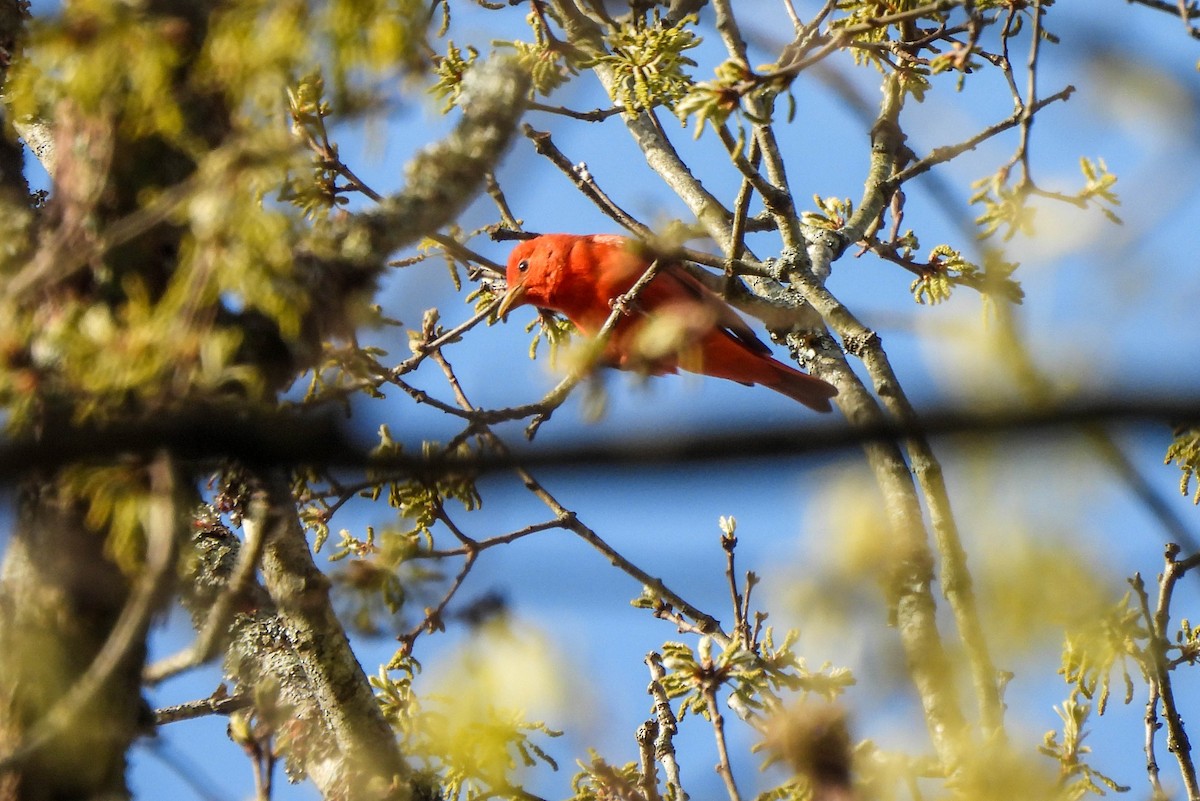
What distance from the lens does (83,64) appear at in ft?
5.60

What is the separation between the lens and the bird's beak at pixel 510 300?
172 inches

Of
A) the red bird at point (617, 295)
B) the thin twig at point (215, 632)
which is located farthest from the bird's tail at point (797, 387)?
the thin twig at point (215, 632)

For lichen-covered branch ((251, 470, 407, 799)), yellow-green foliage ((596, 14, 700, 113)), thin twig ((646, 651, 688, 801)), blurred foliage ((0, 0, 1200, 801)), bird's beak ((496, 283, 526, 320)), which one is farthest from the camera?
bird's beak ((496, 283, 526, 320))

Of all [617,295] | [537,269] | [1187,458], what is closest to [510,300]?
[537,269]

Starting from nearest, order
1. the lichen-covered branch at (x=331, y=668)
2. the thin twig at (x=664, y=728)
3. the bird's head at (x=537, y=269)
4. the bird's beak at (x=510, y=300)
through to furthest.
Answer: the lichen-covered branch at (x=331, y=668)
the thin twig at (x=664, y=728)
the bird's beak at (x=510, y=300)
the bird's head at (x=537, y=269)

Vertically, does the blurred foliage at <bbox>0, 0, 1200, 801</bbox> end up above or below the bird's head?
below

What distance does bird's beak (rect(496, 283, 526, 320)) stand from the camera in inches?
172

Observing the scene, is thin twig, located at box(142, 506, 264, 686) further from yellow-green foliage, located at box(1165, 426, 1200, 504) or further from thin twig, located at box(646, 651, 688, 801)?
yellow-green foliage, located at box(1165, 426, 1200, 504)

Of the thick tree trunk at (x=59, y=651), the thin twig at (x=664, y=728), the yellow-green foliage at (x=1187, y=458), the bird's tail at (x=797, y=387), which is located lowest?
the thick tree trunk at (x=59, y=651)

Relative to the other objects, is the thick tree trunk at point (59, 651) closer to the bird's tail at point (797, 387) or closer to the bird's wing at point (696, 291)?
the bird's wing at point (696, 291)

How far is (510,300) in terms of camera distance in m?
4.87

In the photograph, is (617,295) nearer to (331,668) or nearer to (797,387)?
(797,387)

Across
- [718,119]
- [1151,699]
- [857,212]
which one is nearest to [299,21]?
[718,119]

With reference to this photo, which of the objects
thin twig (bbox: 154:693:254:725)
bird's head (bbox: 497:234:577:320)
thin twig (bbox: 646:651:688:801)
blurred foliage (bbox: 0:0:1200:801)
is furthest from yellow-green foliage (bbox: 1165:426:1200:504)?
thin twig (bbox: 154:693:254:725)
